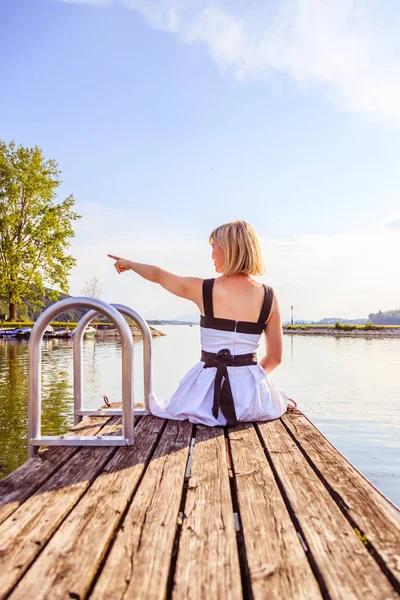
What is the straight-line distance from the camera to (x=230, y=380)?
11.4 ft

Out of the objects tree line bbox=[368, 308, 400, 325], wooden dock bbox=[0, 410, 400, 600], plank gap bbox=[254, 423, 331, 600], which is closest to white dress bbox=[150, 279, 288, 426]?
wooden dock bbox=[0, 410, 400, 600]

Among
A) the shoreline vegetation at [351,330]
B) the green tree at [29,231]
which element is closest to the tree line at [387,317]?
the shoreline vegetation at [351,330]

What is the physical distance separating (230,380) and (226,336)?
0.32 m

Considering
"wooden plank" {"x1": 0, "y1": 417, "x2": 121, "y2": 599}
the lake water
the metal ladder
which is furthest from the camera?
the lake water

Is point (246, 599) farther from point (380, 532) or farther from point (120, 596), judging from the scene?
point (380, 532)

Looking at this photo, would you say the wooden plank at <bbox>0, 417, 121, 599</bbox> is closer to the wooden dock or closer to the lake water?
the wooden dock

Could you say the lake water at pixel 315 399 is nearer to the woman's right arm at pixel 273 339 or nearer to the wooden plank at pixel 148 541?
the woman's right arm at pixel 273 339

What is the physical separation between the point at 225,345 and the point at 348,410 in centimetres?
A: 691

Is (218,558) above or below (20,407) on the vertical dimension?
above

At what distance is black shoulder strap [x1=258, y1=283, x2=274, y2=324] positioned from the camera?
3552mm

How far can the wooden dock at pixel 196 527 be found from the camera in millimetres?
1449

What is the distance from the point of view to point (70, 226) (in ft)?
113

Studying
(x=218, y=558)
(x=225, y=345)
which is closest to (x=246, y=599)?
(x=218, y=558)

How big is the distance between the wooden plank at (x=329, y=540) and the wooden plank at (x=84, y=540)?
711mm
